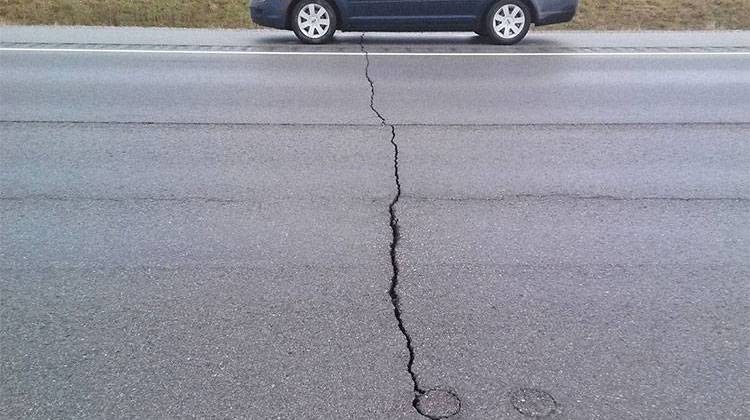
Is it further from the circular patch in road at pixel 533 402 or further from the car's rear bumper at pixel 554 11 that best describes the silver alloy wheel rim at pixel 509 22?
the circular patch in road at pixel 533 402

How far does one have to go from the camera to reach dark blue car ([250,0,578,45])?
41.5 feet

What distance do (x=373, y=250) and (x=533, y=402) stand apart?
1850mm

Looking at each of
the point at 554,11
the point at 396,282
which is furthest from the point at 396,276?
the point at 554,11

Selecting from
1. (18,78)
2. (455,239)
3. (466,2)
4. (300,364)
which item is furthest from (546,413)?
(466,2)

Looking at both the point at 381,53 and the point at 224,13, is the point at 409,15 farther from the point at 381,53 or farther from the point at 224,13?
the point at 224,13

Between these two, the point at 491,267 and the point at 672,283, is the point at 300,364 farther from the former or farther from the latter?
the point at 672,283

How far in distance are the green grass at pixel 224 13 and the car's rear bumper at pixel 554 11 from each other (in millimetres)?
2812

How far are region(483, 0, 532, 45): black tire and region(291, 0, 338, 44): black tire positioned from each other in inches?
106

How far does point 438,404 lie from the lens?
11.1ft

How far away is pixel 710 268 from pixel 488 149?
2.84m

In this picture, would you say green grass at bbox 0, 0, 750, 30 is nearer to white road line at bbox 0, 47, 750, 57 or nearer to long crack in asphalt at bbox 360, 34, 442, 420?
white road line at bbox 0, 47, 750, 57

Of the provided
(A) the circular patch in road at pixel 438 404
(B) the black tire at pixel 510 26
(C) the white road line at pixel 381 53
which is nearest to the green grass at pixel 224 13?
(B) the black tire at pixel 510 26

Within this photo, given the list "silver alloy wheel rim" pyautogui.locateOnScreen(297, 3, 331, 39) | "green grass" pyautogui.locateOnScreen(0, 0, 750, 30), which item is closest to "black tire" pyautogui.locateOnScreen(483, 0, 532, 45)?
"silver alloy wheel rim" pyautogui.locateOnScreen(297, 3, 331, 39)

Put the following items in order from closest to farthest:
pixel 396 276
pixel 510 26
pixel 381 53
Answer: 1. pixel 396 276
2. pixel 381 53
3. pixel 510 26
